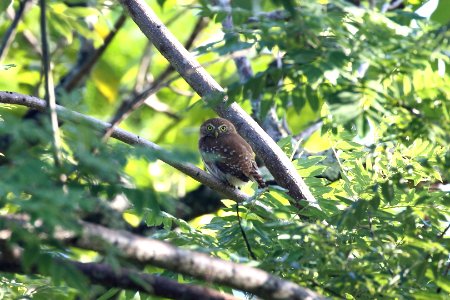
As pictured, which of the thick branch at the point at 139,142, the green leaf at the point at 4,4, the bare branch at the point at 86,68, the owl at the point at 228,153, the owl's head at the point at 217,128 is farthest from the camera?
the bare branch at the point at 86,68

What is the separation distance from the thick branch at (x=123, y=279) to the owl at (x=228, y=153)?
3.28m

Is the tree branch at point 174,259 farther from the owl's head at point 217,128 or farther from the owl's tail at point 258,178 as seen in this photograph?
the owl's head at point 217,128

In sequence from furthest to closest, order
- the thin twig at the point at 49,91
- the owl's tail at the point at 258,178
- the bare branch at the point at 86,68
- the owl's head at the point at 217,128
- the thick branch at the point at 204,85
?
1. the bare branch at the point at 86,68
2. the owl's head at the point at 217,128
3. the owl's tail at the point at 258,178
4. the thick branch at the point at 204,85
5. the thin twig at the point at 49,91

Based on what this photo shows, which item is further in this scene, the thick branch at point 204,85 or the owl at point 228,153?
the owl at point 228,153

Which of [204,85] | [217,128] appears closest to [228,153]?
[217,128]

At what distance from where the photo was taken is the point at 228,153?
7.79 meters

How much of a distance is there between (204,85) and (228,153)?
2.25 meters

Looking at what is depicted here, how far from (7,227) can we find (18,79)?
7831 millimetres

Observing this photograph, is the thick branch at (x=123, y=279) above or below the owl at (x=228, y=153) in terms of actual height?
above

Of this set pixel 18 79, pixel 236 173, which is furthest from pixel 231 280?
pixel 18 79

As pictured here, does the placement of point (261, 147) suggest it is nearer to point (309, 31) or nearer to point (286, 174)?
point (286, 174)

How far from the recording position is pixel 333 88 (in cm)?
371

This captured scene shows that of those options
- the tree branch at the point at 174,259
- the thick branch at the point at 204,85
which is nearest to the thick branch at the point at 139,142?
the thick branch at the point at 204,85

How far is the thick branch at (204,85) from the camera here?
5.54 meters
